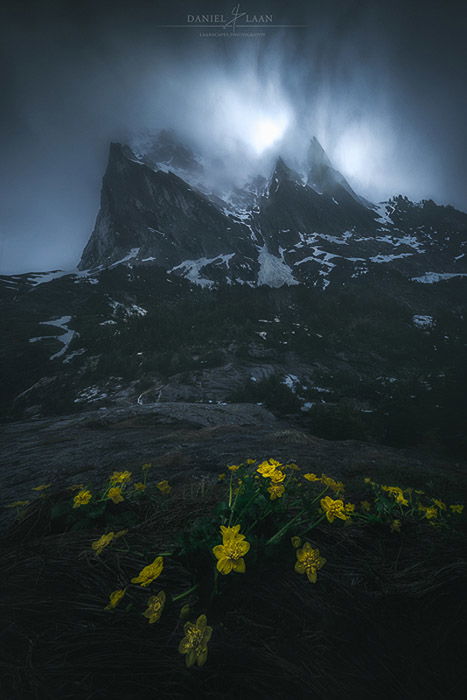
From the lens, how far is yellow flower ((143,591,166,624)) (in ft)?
2.88

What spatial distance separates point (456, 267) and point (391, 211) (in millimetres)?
55252

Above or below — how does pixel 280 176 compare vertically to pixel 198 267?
above

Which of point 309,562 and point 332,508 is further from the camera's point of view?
point 332,508

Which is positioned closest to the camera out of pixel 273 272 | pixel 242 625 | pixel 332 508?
pixel 242 625

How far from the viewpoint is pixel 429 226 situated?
122m

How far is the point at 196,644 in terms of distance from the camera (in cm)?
81

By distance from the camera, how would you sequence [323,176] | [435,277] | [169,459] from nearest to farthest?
[169,459] → [435,277] → [323,176]

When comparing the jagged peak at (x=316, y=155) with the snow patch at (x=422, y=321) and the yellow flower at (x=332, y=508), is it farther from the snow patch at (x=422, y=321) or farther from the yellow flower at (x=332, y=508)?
the yellow flower at (x=332, y=508)

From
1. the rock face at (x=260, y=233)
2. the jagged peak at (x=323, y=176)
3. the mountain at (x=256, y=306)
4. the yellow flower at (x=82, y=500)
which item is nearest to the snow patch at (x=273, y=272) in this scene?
the rock face at (x=260, y=233)

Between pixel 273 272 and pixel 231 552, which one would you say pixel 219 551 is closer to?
pixel 231 552

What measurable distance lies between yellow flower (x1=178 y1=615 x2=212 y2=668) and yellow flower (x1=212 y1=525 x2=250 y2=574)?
15 centimetres

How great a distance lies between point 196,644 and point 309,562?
1.70ft

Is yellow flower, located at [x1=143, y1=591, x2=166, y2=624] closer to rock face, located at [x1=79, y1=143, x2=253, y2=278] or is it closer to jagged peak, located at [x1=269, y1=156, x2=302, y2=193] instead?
rock face, located at [x1=79, y1=143, x2=253, y2=278]

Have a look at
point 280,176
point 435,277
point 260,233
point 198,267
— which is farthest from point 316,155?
point 198,267
